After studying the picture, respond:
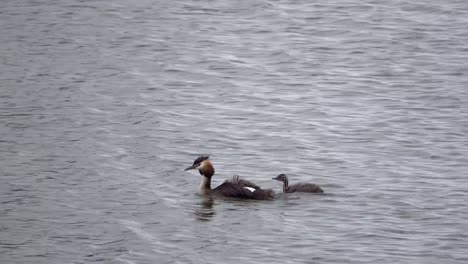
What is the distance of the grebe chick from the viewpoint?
1681cm

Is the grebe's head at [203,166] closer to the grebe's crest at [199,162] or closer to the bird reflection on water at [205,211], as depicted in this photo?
the grebe's crest at [199,162]

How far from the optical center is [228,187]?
16969mm

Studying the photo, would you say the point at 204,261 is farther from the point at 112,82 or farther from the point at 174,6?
the point at 174,6

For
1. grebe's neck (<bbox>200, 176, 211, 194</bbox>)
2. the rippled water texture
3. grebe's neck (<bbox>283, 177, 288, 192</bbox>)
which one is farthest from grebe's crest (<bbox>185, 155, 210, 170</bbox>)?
grebe's neck (<bbox>283, 177, 288, 192</bbox>)

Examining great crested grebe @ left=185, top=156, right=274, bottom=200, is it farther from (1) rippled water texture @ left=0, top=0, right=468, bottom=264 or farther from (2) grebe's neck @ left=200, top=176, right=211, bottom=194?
(1) rippled water texture @ left=0, top=0, right=468, bottom=264

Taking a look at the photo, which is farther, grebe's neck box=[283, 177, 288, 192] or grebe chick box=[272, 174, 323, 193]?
grebe's neck box=[283, 177, 288, 192]

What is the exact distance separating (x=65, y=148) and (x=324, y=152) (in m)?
4.23

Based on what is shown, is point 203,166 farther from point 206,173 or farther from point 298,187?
point 298,187

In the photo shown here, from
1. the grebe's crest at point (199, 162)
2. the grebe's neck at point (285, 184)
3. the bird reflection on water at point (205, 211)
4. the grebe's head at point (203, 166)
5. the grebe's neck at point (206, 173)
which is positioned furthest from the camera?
the grebe's crest at point (199, 162)

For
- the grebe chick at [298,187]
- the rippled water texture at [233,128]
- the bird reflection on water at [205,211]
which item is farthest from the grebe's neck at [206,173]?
the grebe chick at [298,187]

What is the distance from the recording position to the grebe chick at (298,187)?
55.2 feet

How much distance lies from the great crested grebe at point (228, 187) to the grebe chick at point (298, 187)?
23 centimetres

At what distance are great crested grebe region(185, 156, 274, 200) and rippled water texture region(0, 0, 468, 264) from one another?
142mm

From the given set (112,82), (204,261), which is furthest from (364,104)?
(204,261)
